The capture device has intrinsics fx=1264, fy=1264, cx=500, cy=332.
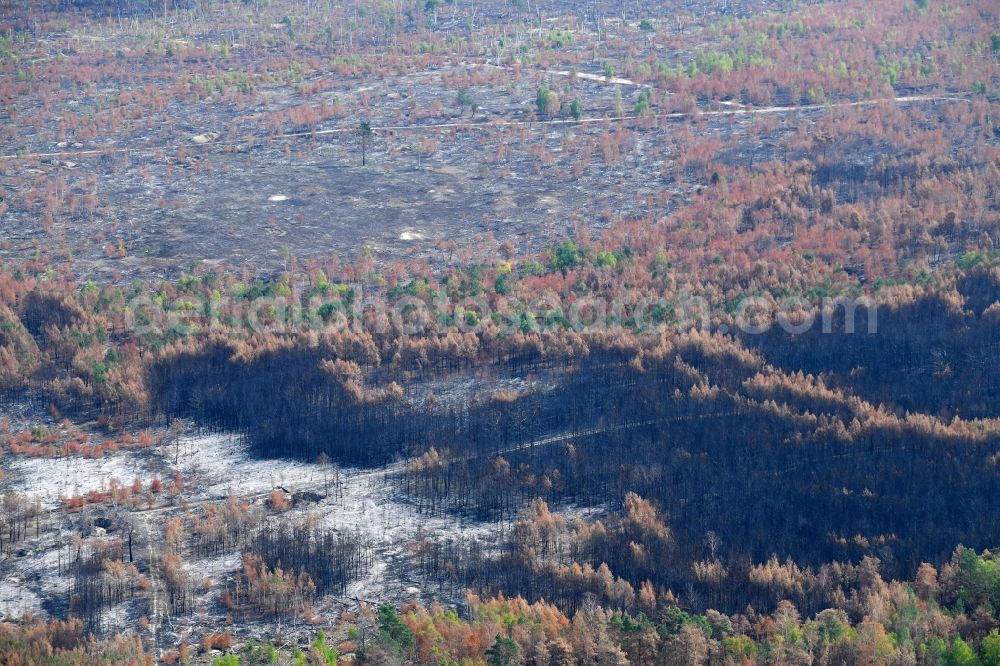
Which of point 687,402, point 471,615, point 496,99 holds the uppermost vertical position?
point 496,99

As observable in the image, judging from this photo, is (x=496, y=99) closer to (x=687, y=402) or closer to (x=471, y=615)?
(x=687, y=402)

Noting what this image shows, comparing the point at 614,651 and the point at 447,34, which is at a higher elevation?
the point at 447,34

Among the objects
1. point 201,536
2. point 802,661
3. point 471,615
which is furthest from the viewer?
point 201,536

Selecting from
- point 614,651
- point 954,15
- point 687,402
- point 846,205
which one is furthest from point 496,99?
point 614,651

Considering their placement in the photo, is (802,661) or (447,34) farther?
(447,34)

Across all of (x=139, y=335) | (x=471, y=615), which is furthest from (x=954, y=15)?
(x=471, y=615)

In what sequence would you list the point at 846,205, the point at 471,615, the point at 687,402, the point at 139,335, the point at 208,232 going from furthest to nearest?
the point at 208,232 < the point at 846,205 < the point at 139,335 < the point at 687,402 < the point at 471,615
